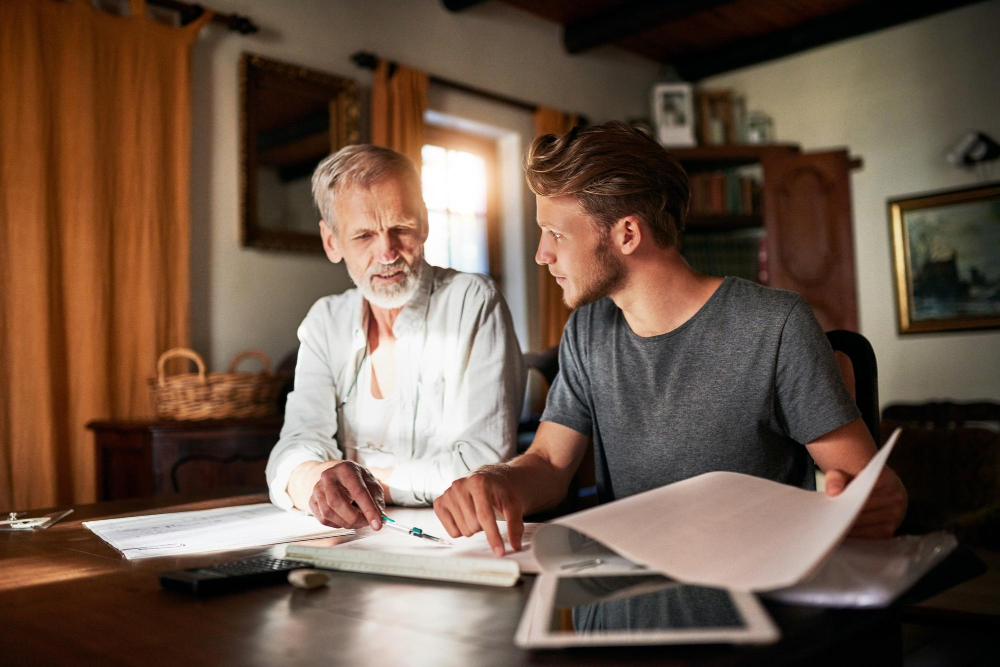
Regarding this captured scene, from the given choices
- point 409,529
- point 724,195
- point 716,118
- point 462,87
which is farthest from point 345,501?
point 716,118

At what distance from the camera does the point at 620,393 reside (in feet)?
4.59

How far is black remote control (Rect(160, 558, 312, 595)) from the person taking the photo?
0.79 m

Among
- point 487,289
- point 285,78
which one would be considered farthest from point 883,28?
point 487,289

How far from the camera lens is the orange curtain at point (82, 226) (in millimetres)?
2869

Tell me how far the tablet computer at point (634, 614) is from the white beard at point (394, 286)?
1.07 meters

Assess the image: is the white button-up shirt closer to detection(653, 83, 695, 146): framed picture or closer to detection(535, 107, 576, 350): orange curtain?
detection(535, 107, 576, 350): orange curtain

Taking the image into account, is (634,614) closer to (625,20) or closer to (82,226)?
(82,226)

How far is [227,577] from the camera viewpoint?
81 cm

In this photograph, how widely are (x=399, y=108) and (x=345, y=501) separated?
3.35 metres

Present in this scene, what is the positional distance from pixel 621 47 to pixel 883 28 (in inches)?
66.4

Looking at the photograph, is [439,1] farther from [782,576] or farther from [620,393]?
[782,576]

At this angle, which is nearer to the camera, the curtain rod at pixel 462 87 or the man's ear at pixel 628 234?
the man's ear at pixel 628 234

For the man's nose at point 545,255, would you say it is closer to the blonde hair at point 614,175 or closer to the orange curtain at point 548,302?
the blonde hair at point 614,175

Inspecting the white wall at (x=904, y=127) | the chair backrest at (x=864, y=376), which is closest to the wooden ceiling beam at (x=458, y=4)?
the white wall at (x=904, y=127)
